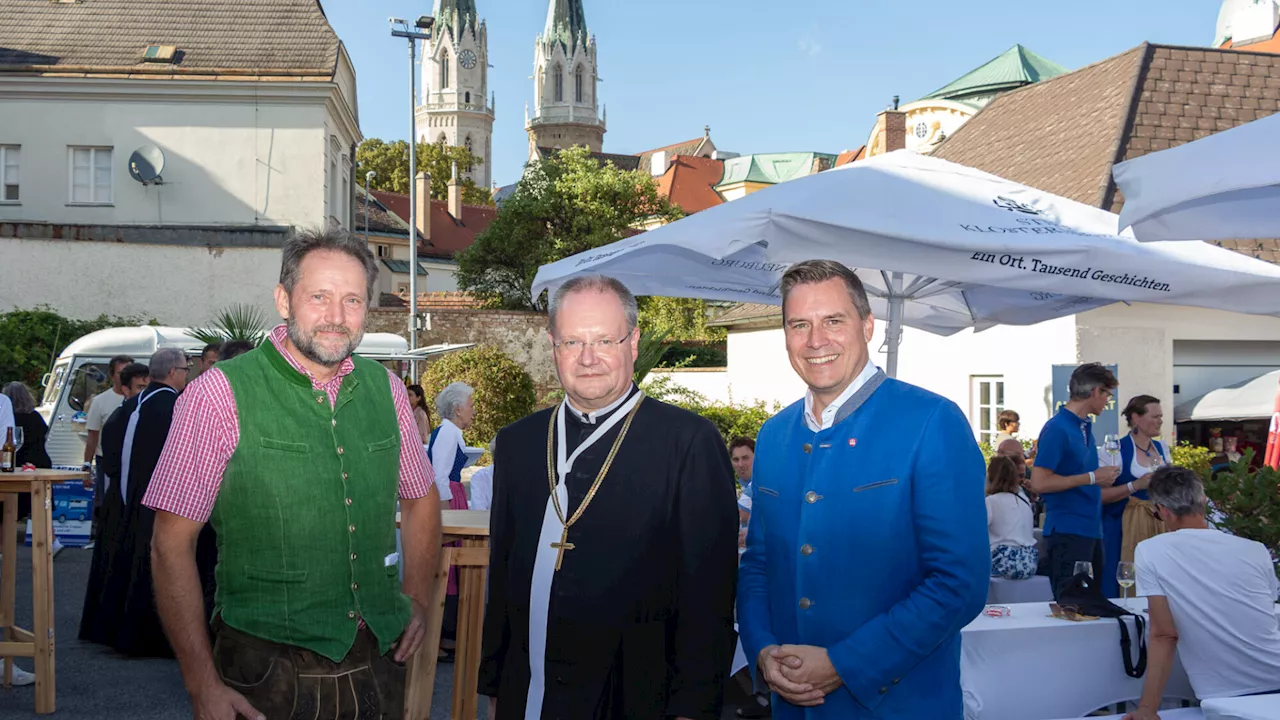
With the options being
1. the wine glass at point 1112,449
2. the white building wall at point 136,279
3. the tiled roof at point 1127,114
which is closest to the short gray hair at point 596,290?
the wine glass at point 1112,449

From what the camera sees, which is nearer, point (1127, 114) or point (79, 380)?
point (79, 380)

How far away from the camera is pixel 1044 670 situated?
510cm

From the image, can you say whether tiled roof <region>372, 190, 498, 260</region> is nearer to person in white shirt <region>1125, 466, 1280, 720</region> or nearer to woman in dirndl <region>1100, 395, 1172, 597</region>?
woman in dirndl <region>1100, 395, 1172, 597</region>

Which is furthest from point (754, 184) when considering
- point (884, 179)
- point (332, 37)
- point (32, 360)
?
point (884, 179)

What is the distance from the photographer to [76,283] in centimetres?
2570

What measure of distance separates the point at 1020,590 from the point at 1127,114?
13.3m

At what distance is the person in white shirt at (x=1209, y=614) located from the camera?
459 centimetres

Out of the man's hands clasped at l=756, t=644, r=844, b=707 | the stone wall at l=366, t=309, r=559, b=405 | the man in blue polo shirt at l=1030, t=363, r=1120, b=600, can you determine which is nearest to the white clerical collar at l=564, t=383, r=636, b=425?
the man's hands clasped at l=756, t=644, r=844, b=707

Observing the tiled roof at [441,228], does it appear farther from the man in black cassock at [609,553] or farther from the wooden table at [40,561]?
the man in black cassock at [609,553]

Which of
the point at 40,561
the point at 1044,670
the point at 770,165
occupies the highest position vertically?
the point at 770,165

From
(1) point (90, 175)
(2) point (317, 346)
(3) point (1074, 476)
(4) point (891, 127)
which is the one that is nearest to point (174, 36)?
(1) point (90, 175)

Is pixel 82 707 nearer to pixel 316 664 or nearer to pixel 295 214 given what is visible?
pixel 316 664

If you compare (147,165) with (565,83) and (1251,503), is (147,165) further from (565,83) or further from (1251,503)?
(565,83)

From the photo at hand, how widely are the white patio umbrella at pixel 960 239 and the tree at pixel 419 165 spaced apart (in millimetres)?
62842
